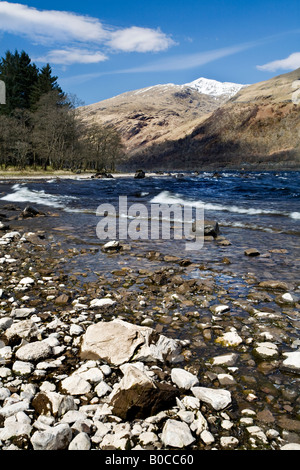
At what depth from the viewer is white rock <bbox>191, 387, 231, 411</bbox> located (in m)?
2.84

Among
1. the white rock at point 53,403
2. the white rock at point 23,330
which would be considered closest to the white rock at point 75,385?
the white rock at point 53,403

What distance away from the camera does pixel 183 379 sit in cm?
312

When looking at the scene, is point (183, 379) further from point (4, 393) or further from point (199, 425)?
point (4, 393)

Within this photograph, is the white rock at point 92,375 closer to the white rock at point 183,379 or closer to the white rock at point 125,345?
the white rock at point 125,345

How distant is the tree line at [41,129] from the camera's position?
59.4 m

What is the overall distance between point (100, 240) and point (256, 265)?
16.7ft

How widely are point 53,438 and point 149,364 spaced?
135 centimetres

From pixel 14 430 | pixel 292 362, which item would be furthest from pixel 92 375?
pixel 292 362

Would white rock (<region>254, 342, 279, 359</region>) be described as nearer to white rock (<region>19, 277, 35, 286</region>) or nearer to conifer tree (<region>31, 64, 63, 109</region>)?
white rock (<region>19, 277, 35, 286</region>)

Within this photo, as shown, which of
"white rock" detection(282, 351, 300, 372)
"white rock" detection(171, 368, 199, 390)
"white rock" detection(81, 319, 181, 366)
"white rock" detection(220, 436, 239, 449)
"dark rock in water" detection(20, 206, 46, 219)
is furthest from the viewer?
"dark rock in water" detection(20, 206, 46, 219)

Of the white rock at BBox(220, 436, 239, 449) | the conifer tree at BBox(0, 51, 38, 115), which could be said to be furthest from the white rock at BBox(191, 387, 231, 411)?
the conifer tree at BBox(0, 51, 38, 115)

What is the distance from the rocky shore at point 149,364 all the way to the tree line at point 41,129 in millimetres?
55615

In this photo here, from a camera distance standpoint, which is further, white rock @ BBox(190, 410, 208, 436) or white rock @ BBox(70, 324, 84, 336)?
white rock @ BBox(70, 324, 84, 336)

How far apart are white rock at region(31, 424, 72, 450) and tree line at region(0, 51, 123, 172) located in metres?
58.1
